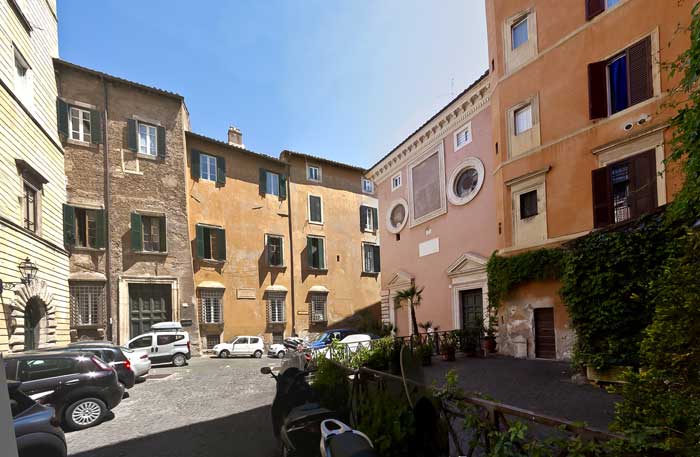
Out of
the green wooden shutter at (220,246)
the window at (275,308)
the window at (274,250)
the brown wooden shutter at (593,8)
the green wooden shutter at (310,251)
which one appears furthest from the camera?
the green wooden shutter at (310,251)

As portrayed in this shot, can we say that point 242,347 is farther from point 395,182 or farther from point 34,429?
point 34,429

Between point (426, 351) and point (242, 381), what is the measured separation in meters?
5.17

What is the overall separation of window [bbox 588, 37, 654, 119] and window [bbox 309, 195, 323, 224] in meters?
16.3

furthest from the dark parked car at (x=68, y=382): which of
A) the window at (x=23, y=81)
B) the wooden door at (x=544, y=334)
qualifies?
the wooden door at (x=544, y=334)

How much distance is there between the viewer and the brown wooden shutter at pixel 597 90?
928cm

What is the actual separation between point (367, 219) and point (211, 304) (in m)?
11.6

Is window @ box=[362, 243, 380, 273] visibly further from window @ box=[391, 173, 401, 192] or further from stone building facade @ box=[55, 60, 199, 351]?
stone building facade @ box=[55, 60, 199, 351]

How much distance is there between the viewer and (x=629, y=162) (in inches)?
343

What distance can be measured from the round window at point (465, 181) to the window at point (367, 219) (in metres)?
11.0

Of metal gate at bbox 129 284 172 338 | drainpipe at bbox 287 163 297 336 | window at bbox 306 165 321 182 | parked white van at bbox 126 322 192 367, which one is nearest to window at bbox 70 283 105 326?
metal gate at bbox 129 284 172 338

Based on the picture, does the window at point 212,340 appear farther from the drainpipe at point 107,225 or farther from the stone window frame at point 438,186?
the stone window frame at point 438,186

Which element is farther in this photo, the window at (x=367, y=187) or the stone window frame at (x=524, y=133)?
the window at (x=367, y=187)

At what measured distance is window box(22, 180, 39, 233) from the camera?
646 centimetres

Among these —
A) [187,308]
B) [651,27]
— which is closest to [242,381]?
[187,308]
